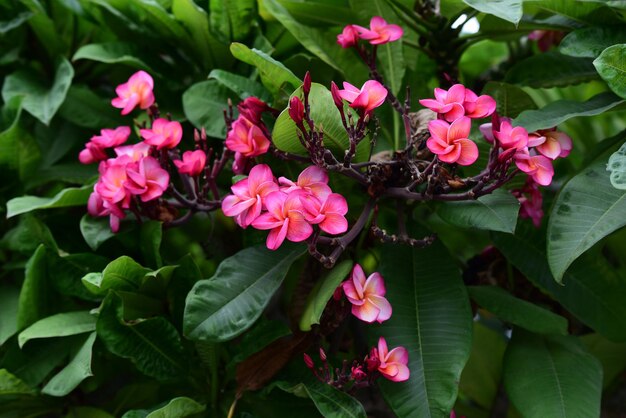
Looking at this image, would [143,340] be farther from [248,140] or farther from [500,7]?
[500,7]

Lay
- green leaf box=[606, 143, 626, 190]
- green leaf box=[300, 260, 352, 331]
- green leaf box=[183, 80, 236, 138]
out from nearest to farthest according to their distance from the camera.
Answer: green leaf box=[606, 143, 626, 190] → green leaf box=[300, 260, 352, 331] → green leaf box=[183, 80, 236, 138]

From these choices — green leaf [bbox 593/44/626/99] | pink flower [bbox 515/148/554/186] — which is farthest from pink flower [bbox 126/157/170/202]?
green leaf [bbox 593/44/626/99]

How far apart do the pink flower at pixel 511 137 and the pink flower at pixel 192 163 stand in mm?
391

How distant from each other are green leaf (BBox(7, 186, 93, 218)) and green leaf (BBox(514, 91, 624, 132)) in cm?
62

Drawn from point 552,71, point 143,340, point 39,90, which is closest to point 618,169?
point 552,71

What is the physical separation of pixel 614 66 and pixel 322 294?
453 millimetres

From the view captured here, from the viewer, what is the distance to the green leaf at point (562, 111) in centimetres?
96

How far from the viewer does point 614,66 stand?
91 cm

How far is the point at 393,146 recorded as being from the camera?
3.69ft

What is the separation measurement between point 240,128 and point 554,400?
0.54m

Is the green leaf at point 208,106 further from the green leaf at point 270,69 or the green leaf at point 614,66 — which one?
the green leaf at point 614,66

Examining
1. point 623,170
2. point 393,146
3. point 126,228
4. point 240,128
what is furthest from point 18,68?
point 623,170

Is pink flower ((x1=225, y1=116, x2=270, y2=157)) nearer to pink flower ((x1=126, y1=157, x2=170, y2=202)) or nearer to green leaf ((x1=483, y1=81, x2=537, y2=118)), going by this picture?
pink flower ((x1=126, y1=157, x2=170, y2=202))

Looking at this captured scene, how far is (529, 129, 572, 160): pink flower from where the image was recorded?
3.00 feet
